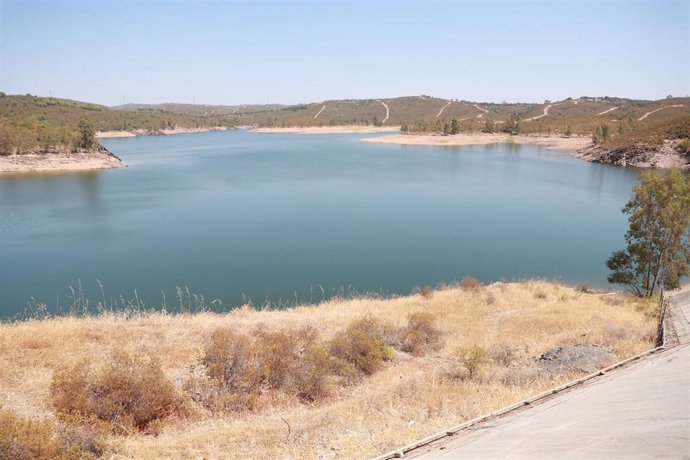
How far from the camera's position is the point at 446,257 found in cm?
2238

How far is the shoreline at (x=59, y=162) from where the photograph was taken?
168 feet

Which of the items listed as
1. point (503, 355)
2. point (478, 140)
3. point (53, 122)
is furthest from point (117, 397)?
point (53, 122)

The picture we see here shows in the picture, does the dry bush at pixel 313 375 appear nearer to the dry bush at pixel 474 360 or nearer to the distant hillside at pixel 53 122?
the dry bush at pixel 474 360

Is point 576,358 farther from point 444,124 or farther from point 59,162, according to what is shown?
point 444,124

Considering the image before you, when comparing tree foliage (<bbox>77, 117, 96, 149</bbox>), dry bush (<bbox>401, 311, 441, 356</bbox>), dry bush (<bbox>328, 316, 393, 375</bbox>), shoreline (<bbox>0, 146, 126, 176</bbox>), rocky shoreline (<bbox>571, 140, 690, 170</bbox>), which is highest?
tree foliage (<bbox>77, 117, 96, 149</bbox>)

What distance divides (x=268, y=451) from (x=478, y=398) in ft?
11.5

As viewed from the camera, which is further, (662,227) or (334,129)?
(334,129)

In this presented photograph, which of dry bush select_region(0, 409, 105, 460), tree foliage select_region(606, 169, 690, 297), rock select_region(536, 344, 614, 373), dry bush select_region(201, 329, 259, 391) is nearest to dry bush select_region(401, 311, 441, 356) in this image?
rock select_region(536, 344, 614, 373)

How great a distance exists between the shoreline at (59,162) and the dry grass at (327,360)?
167 feet

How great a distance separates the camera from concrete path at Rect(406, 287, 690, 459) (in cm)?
357

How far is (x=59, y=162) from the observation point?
54.4m

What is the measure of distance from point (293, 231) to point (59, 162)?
43139mm

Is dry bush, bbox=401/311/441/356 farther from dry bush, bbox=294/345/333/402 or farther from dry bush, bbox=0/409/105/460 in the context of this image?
dry bush, bbox=0/409/105/460

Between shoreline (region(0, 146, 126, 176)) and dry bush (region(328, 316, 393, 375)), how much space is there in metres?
55.1
